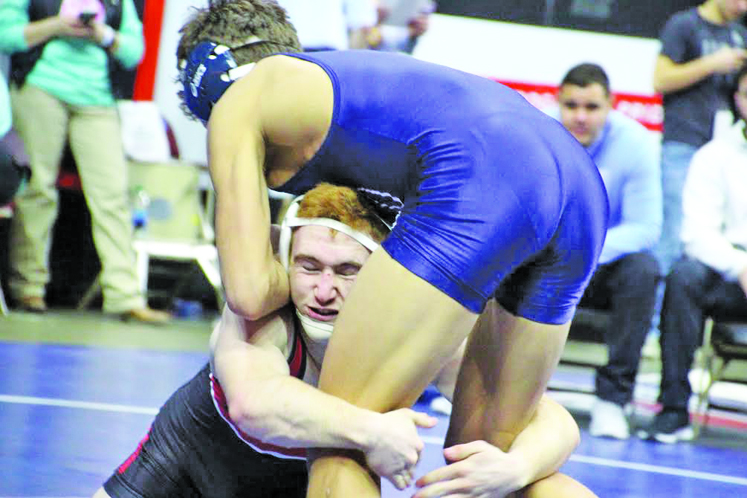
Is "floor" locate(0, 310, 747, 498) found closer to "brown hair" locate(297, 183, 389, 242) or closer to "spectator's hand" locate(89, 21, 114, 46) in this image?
"brown hair" locate(297, 183, 389, 242)

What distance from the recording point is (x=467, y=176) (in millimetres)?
1786

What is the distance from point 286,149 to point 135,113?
5.19m

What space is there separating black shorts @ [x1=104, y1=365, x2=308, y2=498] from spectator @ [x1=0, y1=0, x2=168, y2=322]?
3784 millimetres

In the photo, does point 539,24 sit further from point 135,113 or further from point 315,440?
point 315,440

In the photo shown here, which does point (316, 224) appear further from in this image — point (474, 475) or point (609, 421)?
point (609, 421)

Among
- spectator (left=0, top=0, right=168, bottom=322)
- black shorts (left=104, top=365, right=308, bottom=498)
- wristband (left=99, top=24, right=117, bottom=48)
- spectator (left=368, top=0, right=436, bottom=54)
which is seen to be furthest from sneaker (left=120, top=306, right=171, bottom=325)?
black shorts (left=104, top=365, right=308, bottom=498)

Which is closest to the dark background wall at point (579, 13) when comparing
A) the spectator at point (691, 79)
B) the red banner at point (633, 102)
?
the red banner at point (633, 102)

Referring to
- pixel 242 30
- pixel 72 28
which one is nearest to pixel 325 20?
pixel 72 28

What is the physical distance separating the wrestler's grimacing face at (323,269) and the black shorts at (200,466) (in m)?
0.43

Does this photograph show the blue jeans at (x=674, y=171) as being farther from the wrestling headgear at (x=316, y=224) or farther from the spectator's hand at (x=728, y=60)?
the wrestling headgear at (x=316, y=224)

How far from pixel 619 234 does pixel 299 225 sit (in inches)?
106

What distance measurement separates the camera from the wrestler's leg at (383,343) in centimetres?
177

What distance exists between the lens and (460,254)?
177 centimetres

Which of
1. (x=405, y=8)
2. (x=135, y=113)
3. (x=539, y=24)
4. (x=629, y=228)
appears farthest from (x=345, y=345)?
(x=539, y=24)
